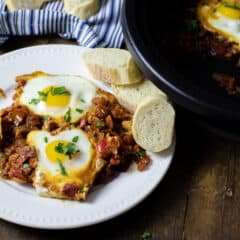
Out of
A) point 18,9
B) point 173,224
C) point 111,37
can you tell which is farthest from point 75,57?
point 173,224

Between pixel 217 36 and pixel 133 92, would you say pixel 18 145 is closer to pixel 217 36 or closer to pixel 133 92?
pixel 133 92

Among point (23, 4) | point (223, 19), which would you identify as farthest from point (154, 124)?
point (23, 4)

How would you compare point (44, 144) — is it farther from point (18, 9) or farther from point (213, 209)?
point (18, 9)

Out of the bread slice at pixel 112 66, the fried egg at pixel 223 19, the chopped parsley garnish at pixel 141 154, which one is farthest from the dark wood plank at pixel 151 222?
the fried egg at pixel 223 19

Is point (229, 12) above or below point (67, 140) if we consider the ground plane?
above

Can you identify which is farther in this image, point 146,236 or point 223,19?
point 223,19

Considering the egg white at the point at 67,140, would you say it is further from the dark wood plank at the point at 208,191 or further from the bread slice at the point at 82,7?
the bread slice at the point at 82,7

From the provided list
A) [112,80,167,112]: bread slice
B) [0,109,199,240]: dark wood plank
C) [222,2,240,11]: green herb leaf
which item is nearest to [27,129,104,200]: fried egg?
[0,109,199,240]: dark wood plank
